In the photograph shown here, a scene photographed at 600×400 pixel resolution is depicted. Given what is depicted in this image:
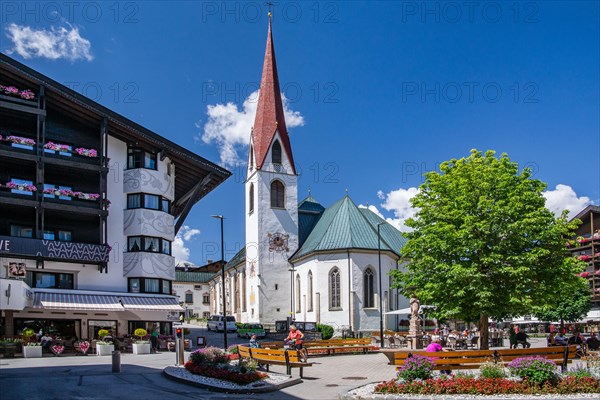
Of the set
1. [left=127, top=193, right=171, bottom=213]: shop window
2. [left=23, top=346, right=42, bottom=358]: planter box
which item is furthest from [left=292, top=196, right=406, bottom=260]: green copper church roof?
[left=23, top=346, right=42, bottom=358]: planter box

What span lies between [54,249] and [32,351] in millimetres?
7934

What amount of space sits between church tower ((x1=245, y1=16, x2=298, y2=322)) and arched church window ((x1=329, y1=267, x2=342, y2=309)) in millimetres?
7439

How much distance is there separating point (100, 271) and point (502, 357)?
27.1 metres

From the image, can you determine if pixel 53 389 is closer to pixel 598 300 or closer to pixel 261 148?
pixel 261 148

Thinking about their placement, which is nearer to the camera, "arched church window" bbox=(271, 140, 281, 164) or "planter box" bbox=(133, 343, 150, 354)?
"planter box" bbox=(133, 343, 150, 354)

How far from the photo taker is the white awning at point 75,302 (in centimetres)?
3612

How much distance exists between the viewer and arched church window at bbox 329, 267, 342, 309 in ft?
188

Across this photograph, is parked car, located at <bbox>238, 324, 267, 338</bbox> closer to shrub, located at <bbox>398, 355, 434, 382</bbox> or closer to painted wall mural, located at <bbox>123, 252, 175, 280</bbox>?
painted wall mural, located at <bbox>123, 252, 175, 280</bbox>

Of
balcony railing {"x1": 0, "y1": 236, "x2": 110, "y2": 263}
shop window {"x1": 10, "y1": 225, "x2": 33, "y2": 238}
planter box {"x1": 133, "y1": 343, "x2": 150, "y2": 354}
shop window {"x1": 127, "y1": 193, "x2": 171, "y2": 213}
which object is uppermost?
shop window {"x1": 127, "y1": 193, "x2": 171, "y2": 213}

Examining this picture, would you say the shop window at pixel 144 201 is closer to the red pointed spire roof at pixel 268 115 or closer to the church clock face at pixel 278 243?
the church clock face at pixel 278 243

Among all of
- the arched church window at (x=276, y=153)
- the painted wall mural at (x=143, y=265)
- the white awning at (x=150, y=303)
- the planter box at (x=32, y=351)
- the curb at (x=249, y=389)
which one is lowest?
the planter box at (x=32, y=351)

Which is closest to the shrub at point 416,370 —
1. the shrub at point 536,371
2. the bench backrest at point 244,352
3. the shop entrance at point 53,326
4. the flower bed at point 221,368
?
the shrub at point 536,371

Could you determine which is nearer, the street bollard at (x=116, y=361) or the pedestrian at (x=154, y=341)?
the street bollard at (x=116, y=361)

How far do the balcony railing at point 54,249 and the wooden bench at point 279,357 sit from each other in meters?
18.4
